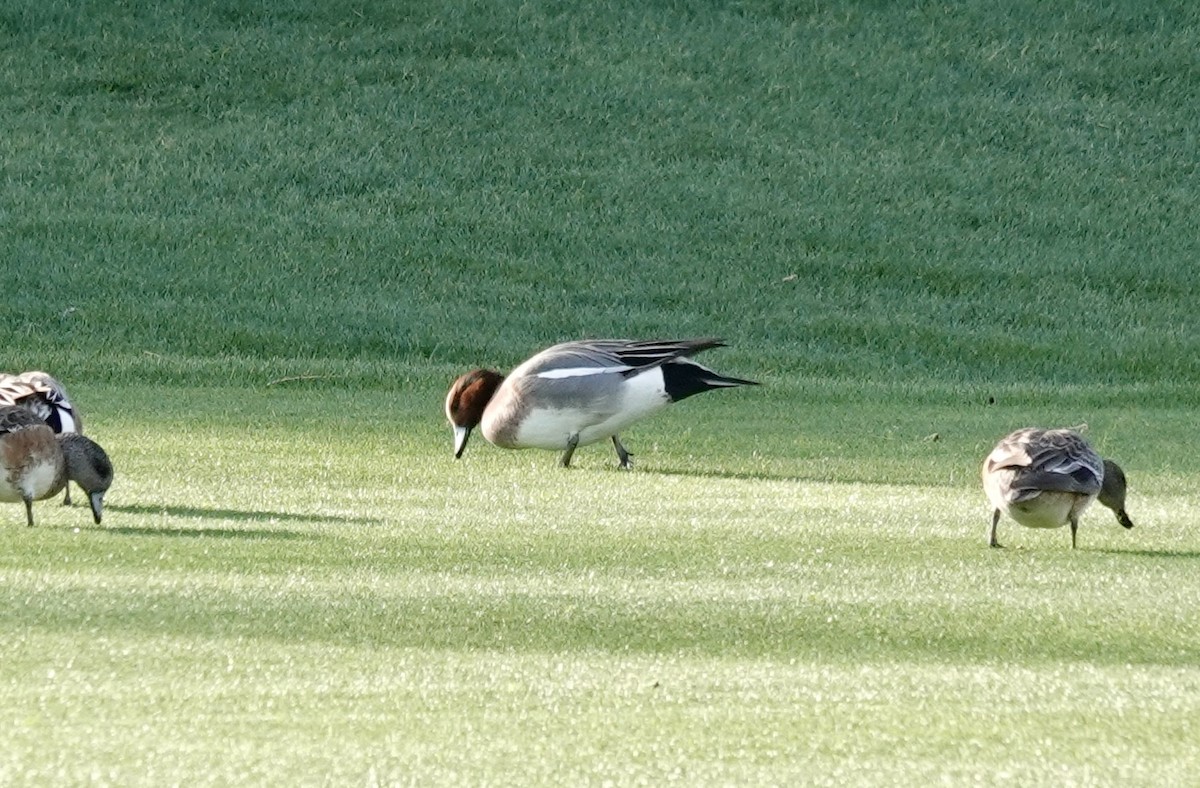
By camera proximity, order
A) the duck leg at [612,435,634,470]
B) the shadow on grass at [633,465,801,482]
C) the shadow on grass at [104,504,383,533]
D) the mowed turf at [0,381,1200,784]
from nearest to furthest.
Answer: the mowed turf at [0,381,1200,784] < the shadow on grass at [104,504,383,533] < the shadow on grass at [633,465,801,482] < the duck leg at [612,435,634,470]

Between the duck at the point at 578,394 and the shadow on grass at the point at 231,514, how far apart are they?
11.0 feet

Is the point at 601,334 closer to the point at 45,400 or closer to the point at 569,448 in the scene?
the point at 569,448

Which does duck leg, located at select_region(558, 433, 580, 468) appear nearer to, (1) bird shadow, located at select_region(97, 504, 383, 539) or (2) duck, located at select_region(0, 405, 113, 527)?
(1) bird shadow, located at select_region(97, 504, 383, 539)

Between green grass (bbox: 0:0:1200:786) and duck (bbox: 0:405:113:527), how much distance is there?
0.24m

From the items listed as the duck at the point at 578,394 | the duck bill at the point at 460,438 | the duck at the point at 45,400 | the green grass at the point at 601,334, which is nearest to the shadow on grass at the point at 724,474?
the green grass at the point at 601,334

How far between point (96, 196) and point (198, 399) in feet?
31.5

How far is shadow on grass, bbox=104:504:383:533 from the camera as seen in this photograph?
30.6 ft

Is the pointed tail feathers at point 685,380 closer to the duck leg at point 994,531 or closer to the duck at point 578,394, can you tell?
the duck at point 578,394

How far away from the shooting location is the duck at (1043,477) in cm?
848

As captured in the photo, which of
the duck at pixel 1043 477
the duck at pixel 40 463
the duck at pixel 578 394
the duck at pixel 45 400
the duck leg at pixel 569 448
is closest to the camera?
the duck at pixel 1043 477

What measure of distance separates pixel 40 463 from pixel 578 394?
14.9ft

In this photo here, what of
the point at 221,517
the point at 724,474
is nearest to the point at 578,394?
the point at 724,474

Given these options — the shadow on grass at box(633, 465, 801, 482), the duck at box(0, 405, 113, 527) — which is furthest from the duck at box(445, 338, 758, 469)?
the duck at box(0, 405, 113, 527)

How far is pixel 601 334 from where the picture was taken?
2112 cm
